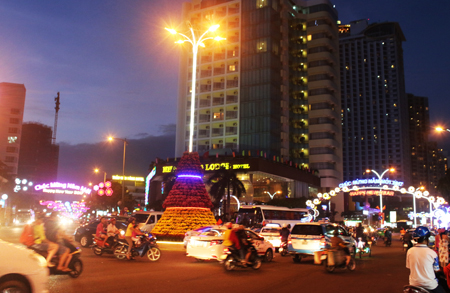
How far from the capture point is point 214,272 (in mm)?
14062

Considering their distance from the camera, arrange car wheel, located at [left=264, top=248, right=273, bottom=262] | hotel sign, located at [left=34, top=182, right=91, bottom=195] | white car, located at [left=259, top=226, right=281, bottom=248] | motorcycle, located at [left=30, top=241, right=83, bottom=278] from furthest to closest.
A: hotel sign, located at [left=34, top=182, right=91, bottom=195]
white car, located at [left=259, top=226, right=281, bottom=248]
car wheel, located at [left=264, top=248, right=273, bottom=262]
motorcycle, located at [left=30, top=241, right=83, bottom=278]

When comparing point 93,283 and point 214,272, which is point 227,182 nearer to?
point 214,272

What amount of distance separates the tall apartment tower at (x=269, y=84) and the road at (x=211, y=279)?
59093 mm

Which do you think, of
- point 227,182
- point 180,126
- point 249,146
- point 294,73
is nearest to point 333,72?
point 294,73

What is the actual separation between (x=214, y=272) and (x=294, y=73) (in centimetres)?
7725

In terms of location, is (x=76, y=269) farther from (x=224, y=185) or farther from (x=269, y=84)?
(x=269, y=84)

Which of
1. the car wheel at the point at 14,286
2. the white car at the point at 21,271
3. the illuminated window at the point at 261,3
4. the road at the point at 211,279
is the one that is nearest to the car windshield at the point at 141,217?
the road at the point at 211,279

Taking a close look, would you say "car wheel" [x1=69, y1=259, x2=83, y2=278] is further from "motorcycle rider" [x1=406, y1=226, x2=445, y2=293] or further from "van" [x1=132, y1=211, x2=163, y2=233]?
"van" [x1=132, y1=211, x2=163, y2=233]

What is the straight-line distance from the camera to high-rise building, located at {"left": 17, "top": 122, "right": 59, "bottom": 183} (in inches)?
5768

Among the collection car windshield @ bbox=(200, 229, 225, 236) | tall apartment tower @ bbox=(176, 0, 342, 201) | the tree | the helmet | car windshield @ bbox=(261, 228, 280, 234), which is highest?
tall apartment tower @ bbox=(176, 0, 342, 201)

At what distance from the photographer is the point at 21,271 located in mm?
6715

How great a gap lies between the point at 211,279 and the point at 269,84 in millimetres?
66867

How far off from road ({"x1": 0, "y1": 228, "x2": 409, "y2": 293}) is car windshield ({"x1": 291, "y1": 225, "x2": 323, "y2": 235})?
2.00 m

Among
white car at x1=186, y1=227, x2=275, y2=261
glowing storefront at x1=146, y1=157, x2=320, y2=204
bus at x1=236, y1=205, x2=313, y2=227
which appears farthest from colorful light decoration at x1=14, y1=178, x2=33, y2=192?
white car at x1=186, y1=227, x2=275, y2=261
